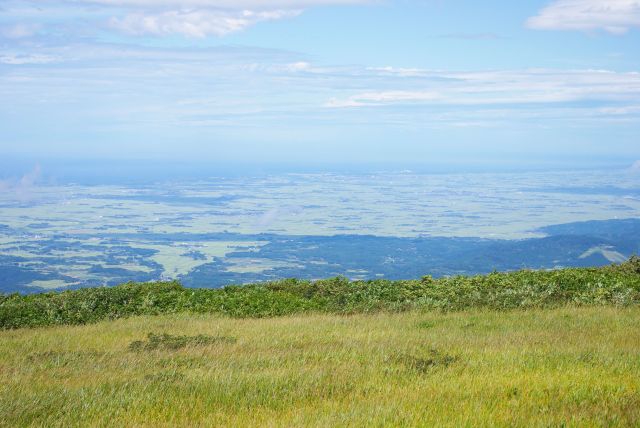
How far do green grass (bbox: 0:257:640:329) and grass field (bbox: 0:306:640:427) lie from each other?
2.19m

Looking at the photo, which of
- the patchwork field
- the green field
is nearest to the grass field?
the green field

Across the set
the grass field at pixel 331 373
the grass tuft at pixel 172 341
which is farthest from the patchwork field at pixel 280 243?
the grass tuft at pixel 172 341

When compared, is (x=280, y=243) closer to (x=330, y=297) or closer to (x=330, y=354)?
(x=330, y=297)

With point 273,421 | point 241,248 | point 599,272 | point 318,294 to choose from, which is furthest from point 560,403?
point 241,248

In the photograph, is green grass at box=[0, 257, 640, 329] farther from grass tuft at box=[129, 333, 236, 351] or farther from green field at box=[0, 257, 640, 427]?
grass tuft at box=[129, 333, 236, 351]

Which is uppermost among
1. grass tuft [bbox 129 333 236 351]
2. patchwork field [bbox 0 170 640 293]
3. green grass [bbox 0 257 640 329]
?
grass tuft [bbox 129 333 236 351]

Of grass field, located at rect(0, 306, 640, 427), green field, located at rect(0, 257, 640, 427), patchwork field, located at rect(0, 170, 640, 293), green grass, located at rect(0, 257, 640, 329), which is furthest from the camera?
patchwork field, located at rect(0, 170, 640, 293)

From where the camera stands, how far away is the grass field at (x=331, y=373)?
25.6 feet

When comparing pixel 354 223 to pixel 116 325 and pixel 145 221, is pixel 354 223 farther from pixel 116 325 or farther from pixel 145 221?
pixel 116 325

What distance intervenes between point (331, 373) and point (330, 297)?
34.2 feet

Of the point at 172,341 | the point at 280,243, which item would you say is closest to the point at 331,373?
the point at 172,341

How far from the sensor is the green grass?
60.1ft

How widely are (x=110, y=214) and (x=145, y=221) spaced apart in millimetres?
19844

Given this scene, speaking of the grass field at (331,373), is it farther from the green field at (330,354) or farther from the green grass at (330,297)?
the green grass at (330,297)
